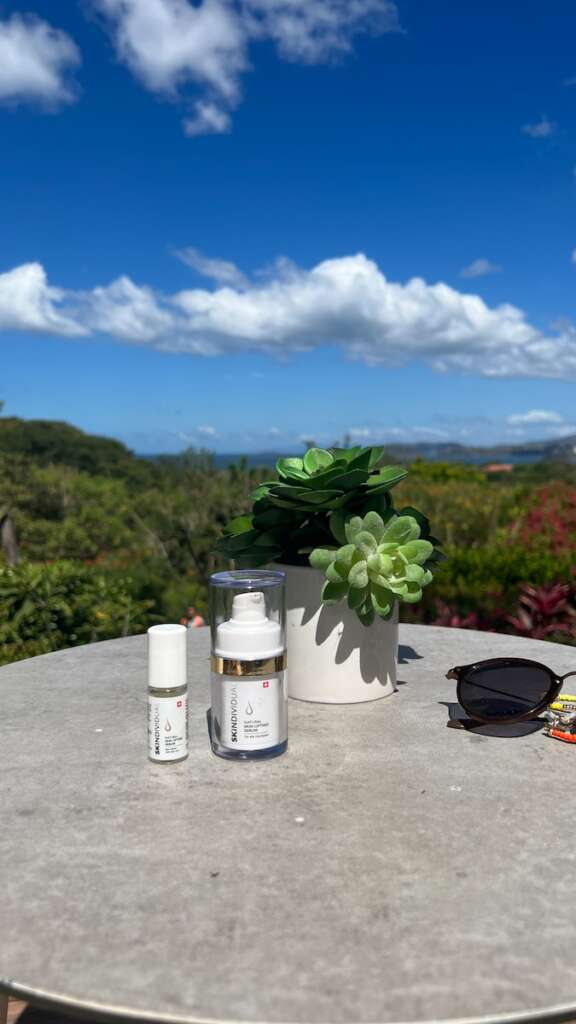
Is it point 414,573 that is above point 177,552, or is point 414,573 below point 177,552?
above

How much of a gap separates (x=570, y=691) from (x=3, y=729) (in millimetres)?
1159

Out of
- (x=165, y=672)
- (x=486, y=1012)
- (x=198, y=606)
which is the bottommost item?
(x=198, y=606)

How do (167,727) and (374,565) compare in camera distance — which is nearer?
A: (167,727)

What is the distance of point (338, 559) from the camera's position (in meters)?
1.37

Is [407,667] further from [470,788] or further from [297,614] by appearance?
[470,788]

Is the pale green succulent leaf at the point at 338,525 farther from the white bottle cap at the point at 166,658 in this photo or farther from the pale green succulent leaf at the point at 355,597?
the white bottle cap at the point at 166,658

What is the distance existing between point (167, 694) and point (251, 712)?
0.14m

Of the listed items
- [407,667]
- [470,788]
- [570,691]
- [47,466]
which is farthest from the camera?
[47,466]

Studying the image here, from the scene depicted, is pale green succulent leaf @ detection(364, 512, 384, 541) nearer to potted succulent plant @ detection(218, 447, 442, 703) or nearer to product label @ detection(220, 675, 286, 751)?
potted succulent plant @ detection(218, 447, 442, 703)

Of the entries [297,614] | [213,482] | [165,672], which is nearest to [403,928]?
[165,672]

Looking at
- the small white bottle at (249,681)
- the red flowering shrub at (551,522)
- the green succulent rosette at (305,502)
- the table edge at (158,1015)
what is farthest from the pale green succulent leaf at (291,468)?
the red flowering shrub at (551,522)

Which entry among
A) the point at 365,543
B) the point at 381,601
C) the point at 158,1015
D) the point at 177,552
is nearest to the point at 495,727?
the point at 381,601

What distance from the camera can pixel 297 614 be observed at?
4.84ft

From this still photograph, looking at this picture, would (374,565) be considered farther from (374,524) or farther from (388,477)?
(388,477)
